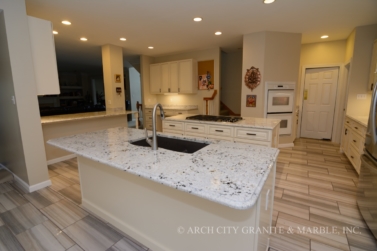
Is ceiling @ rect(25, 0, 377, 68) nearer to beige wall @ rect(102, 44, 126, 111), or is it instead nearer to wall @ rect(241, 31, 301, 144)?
wall @ rect(241, 31, 301, 144)

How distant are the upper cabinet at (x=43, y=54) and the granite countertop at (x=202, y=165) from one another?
125 centimetres

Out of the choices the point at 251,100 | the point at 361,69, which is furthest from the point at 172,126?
the point at 361,69

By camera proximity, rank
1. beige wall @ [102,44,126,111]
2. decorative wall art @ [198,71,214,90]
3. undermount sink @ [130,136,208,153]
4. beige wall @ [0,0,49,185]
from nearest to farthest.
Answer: undermount sink @ [130,136,208,153], beige wall @ [0,0,49,185], beige wall @ [102,44,126,111], decorative wall art @ [198,71,214,90]

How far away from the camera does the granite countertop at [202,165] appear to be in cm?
85

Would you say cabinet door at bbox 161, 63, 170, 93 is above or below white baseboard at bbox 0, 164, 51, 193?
above

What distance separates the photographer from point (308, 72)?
4941mm

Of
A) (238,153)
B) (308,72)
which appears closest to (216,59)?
(308,72)

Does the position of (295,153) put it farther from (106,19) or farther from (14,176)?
(14,176)

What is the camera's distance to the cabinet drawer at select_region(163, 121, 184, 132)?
3.35 metres

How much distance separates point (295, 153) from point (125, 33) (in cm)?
449

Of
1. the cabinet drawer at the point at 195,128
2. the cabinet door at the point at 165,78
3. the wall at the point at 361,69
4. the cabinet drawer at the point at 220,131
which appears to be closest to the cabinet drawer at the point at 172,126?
the cabinet drawer at the point at 195,128

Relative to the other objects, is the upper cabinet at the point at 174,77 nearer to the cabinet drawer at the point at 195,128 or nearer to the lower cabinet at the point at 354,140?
the cabinet drawer at the point at 195,128

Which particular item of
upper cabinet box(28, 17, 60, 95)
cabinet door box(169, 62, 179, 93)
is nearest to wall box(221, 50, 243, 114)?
cabinet door box(169, 62, 179, 93)

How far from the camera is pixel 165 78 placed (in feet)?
19.5
